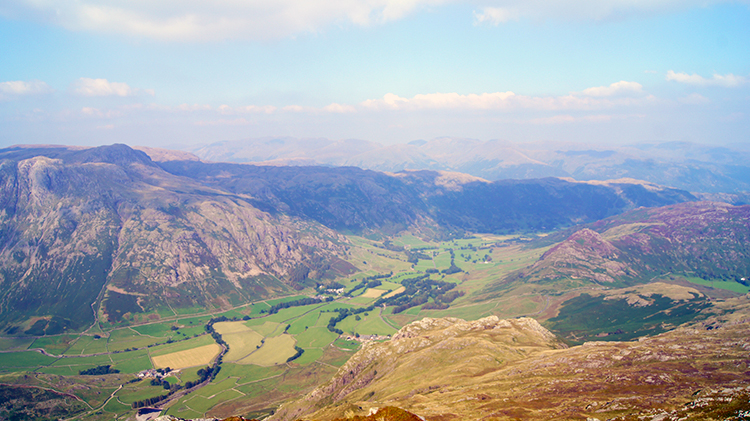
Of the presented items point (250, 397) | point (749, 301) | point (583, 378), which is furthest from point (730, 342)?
point (250, 397)

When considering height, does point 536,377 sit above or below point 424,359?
above

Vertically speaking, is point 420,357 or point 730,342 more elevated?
point 730,342

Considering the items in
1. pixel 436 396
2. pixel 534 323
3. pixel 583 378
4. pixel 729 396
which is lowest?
pixel 534 323

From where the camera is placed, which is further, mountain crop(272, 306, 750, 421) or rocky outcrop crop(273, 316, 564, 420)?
rocky outcrop crop(273, 316, 564, 420)

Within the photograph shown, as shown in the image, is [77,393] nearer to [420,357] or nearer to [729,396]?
[420,357]

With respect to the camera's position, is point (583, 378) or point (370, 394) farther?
point (370, 394)

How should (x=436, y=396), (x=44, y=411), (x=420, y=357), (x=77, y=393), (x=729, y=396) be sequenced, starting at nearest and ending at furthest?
(x=729, y=396)
(x=436, y=396)
(x=420, y=357)
(x=44, y=411)
(x=77, y=393)

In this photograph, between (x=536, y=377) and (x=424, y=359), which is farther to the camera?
(x=424, y=359)

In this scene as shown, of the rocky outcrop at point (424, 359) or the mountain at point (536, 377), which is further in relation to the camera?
the rocky outcrop at point (424, 359)
